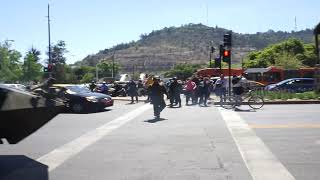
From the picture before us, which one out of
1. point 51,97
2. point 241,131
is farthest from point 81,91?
point 51,97

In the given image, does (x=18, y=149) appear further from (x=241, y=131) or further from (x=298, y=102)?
(x=298, y=102)

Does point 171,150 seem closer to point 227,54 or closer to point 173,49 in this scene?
point 227,54

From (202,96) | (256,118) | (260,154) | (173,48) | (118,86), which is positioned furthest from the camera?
(173,48)

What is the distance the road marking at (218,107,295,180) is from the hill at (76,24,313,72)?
13381 centimetres

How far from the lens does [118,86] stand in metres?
44.9

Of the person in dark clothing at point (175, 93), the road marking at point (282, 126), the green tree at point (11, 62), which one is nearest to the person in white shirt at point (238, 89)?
the person in dark clothing at point (175, 93)

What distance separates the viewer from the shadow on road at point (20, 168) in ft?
30.8

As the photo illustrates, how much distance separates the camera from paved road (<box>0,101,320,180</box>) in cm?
949

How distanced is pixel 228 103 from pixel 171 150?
1495 cm

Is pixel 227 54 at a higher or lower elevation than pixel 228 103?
higher

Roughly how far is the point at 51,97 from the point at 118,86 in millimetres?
33050

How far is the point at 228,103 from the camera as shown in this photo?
26.7 m

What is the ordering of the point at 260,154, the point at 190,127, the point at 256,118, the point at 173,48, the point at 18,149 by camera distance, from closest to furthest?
the point at 260,154, the point at 18,149, the point at 190,127, the point at 256,118, the point at 173,48

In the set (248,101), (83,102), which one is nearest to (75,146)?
(83,102)
